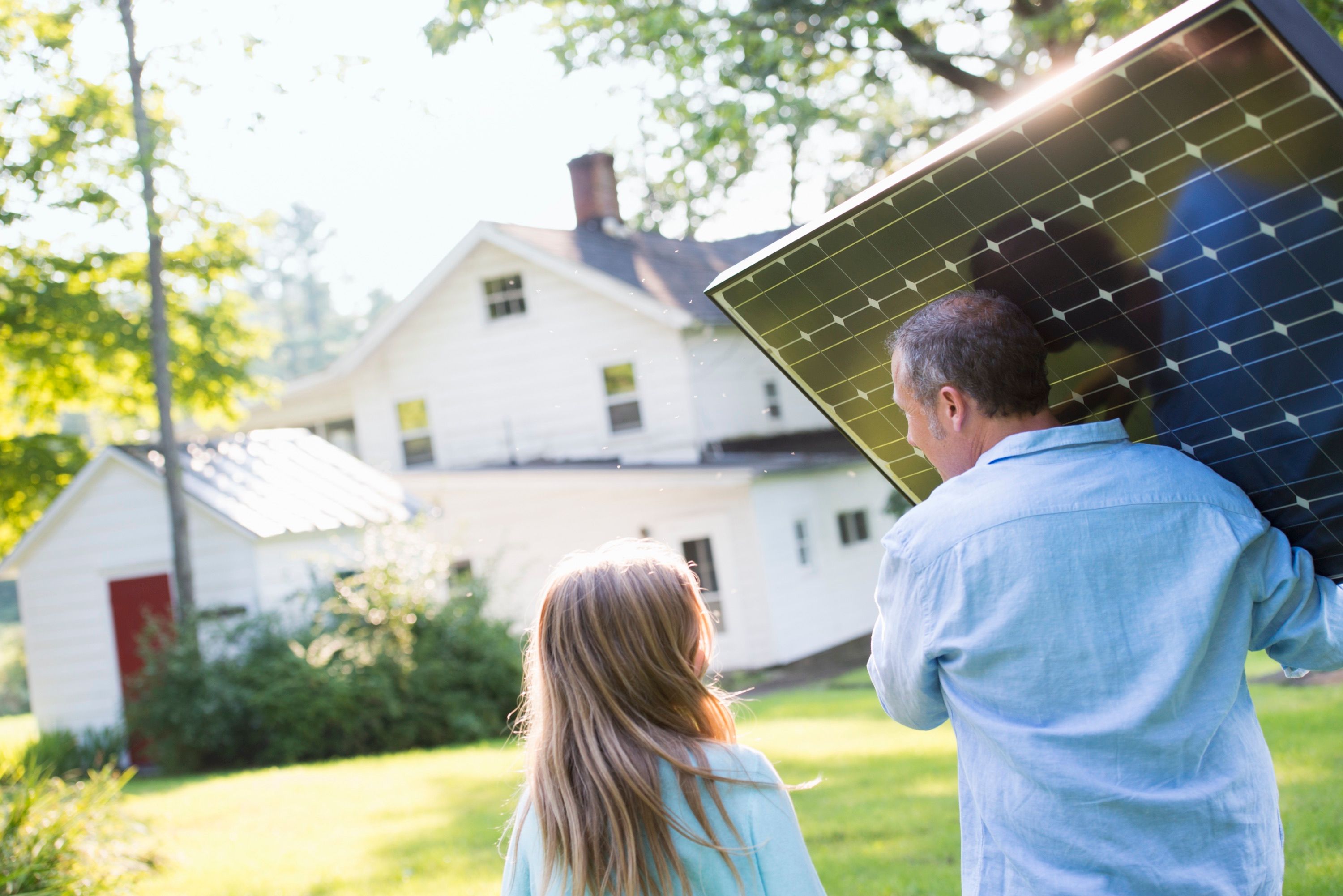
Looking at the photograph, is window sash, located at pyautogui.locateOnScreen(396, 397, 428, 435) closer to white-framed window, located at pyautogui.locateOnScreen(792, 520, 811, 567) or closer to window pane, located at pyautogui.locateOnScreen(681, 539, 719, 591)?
window pane, located at pyautogui.locateOnScreen(681, 539, 719, 591)

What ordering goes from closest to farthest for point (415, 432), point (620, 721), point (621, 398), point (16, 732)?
point (620, 721) → point (621, 398) → point (16, 732) → point (415, 432)

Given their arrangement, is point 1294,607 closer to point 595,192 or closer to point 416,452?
point 416,452

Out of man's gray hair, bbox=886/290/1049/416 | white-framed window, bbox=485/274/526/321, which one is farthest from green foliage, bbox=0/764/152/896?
white-framed window, bbox=485/274/526/321

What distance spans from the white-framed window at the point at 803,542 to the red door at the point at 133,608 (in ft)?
31.5

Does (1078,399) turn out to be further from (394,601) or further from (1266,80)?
(394,601)

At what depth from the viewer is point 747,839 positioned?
6.93 ft

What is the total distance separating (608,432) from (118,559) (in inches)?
319

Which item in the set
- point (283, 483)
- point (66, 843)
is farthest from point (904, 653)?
point (283, 483)

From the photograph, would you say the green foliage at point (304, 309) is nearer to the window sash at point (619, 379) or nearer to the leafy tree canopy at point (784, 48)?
the window sash at point (619, 379)

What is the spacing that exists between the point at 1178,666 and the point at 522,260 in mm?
18864

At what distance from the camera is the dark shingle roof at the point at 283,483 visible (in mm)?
14859

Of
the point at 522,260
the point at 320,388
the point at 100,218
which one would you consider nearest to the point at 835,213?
the point at 100,218

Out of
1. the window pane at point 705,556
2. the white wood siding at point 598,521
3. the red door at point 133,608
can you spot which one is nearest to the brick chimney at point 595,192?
the white wood siding at point 598,521

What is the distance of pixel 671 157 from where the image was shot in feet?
36.2
